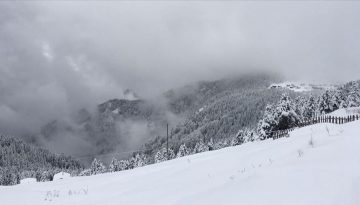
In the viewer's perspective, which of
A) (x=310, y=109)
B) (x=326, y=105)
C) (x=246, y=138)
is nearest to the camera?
(x=246, y=138)

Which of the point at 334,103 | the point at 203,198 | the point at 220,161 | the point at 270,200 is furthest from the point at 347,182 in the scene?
the point at 334,103

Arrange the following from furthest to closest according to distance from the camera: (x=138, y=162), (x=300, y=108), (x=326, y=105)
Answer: (x=138, y=162) < (x=300, y=108) < (x=326, y=105)

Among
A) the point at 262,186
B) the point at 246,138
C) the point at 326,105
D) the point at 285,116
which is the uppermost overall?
the point at 326,105

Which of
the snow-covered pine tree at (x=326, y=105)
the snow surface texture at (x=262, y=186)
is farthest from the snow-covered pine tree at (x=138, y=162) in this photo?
the snow surface texture at (x=262, y=186)

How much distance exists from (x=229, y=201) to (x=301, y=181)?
5.38 feet

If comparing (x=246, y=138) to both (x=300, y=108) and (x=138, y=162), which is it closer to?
(x=300, y=108)

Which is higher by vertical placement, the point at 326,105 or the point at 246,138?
the point at 326,105

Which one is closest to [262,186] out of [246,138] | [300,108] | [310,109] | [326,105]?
[246,138]

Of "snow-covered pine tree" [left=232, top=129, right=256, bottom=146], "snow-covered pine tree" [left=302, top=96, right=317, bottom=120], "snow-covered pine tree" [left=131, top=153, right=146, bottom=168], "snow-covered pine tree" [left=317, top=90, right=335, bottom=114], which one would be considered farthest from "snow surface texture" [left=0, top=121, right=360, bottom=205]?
"snow-covered pine tree" [left=131, top=153, right=146, bottom=168]

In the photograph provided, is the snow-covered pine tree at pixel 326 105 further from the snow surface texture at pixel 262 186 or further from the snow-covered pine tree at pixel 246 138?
the snow surface texture at pixel 262 186

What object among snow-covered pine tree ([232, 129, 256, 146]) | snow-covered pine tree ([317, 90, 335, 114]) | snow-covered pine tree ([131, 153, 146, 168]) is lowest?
snow-covered pine tree ([131, 153, 146, 168])

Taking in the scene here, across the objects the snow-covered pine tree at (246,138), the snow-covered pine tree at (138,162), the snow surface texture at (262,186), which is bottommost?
the snow surface texture at (262,186)

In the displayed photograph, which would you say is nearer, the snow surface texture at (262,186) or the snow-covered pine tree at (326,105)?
the snow surface texture at (262,186)

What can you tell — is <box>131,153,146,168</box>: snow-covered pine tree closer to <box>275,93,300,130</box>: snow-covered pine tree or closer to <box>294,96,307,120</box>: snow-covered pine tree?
<box>294,96,307,120</box>: snow-covered pine tree
